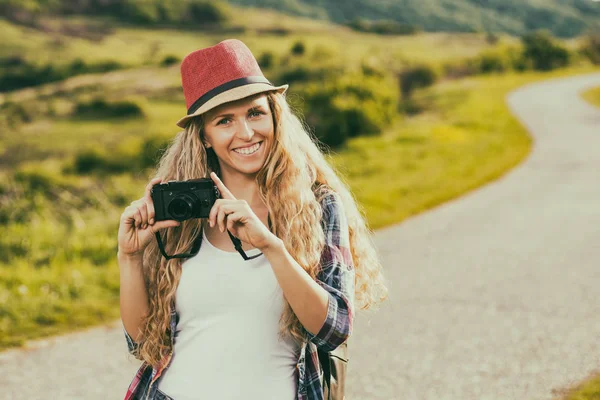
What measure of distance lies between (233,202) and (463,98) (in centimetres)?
2270

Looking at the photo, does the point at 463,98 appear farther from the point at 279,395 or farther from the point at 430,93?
the point at 279,395

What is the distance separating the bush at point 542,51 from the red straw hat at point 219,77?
36.7 metres

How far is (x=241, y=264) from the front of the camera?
207 centimetres

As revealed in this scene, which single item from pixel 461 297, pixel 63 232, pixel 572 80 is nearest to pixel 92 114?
pixel 63 232

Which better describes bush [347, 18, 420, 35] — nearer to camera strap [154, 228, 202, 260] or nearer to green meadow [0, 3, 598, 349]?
green meadow [0, 3, 598, 349]

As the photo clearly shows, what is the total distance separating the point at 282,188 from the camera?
219 cm

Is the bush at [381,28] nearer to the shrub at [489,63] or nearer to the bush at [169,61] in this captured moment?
the shrub at [489,63]

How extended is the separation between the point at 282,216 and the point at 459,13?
55.7 metres

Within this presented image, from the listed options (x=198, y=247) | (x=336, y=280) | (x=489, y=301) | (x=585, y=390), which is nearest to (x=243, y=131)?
(x=198, y=247)

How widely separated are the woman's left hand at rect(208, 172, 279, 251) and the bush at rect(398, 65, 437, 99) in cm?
2326

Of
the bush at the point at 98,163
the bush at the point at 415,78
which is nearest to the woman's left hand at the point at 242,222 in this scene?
the bush at the point at 98,163

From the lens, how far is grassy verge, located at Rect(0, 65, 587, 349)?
18.0ft

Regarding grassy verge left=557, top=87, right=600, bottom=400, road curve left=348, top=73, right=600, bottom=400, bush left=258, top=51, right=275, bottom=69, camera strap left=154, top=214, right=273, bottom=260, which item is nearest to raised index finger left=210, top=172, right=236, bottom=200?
camera strap left=154, top=214, right=273, bottom=260

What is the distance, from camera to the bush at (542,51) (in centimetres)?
3612
